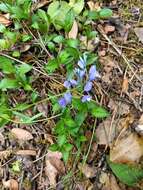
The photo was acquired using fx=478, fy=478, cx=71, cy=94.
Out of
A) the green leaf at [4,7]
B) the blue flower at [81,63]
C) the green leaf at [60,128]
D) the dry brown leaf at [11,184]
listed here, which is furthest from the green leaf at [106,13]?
the dry brown leaf at [11,184]

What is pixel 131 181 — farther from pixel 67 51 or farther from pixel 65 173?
pixel 67 51

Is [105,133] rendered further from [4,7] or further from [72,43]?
[4,7]

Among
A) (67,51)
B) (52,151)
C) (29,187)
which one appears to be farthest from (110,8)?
(29,187)

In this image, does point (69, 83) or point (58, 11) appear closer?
point (69, 83)

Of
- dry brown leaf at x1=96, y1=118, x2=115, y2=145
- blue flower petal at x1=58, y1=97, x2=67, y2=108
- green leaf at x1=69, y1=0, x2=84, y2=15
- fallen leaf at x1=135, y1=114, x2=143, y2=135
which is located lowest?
dry brown leaf at x1=96, y1=118, x2=115, y2=145

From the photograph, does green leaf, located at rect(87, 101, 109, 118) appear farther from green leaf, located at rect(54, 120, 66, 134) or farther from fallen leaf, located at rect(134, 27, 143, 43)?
fallen leaf, located at rect(134, 27, 143, 43)

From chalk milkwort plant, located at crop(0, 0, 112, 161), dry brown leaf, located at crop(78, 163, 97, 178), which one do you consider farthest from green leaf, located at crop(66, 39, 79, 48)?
dry brown leaf, located at crop(78, 163, 97, 178)

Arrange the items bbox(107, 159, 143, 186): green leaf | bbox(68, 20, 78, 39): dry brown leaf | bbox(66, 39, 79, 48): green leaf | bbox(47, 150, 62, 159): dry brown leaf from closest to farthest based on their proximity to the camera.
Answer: bbox(107, 159, 143, 186): green leaf → bbox(47, 150, 62, 159): dry brown leaf → bbox(66, 39, 79, 48): green leaf → bbox(68, 20, 78, 39): dry brown leaf

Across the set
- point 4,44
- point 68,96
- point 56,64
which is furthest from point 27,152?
point 4,44
